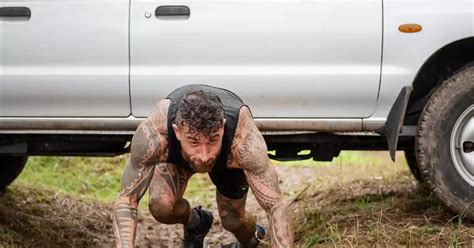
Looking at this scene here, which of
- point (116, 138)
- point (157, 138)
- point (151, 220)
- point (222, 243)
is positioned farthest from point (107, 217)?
point (157, 138)

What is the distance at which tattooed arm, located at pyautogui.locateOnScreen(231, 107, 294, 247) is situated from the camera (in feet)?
12.8

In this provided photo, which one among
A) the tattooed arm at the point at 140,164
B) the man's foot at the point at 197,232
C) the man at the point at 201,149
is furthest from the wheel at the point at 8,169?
the tattooed arm at the point at 140,164

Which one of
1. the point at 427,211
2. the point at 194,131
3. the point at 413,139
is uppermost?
the point at 194,131

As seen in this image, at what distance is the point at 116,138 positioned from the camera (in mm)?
5266

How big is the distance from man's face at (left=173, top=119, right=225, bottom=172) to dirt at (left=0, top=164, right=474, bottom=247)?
1405mm

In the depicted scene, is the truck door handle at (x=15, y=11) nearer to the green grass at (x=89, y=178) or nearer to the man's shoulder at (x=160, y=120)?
the man's shoulder at (x=160, y=120)

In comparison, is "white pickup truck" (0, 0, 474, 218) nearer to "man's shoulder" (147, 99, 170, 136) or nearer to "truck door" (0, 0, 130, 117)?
"truck door" (0, 0, 130, 117)

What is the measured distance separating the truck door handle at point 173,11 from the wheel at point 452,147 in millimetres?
1453

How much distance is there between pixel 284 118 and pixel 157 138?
1.17 metres

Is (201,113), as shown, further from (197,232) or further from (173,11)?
(197,232)

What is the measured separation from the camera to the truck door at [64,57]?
4.97 meters

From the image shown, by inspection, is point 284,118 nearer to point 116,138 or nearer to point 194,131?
point 116,138

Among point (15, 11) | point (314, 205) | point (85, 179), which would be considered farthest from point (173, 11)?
point (85, 179)

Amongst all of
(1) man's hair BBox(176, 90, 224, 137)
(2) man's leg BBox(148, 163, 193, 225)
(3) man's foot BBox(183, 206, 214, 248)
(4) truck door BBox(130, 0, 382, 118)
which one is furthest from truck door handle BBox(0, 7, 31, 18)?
(1) man's hair BBox(176, 90, 224, 137)
